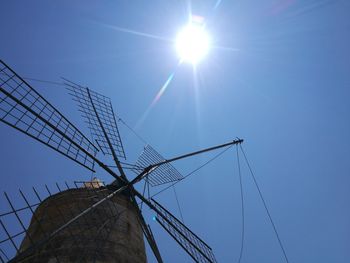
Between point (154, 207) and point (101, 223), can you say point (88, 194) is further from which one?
point (154, 207)

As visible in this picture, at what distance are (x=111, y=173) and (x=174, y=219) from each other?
7.99 feet

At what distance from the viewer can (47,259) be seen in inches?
220

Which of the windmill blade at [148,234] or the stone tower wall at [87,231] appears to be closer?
the stone tower wall at [87,231]

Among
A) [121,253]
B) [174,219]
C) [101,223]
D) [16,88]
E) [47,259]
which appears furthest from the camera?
[174,219]

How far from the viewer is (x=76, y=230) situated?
6.22m

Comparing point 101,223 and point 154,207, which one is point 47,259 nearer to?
point 101,223

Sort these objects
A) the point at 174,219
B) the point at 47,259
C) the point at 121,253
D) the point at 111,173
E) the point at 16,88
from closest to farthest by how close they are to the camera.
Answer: the point at 47,259
the point at 121,253
the point at 16,88
the point at 111,173
the point at 174,219

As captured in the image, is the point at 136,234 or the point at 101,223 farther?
the point at 136,234

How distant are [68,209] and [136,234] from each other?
1604 mm

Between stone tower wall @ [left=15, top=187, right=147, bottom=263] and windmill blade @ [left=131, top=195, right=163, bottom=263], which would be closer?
stone tower wall @ [left=15, top=187, right=147, bottom=263]

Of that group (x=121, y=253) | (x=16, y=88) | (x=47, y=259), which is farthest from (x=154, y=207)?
(x=16, y=88)

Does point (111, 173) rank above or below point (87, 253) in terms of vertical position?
above

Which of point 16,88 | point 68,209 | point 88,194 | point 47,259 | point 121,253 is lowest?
point 47,259

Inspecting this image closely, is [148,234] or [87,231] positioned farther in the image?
[148,234]
